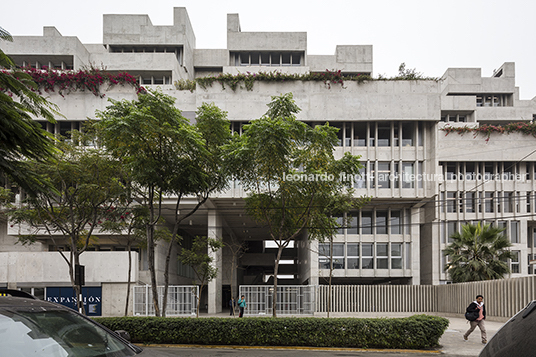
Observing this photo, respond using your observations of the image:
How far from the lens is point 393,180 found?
3148 centimetres

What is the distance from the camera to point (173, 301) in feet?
94.3

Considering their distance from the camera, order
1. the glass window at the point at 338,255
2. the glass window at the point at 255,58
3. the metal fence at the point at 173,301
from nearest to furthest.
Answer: the metal fence at the point at 173,301 < the glass window at the point at 338,255 < the glass window at the point at 255,58

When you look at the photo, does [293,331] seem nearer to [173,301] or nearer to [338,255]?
[173,301]

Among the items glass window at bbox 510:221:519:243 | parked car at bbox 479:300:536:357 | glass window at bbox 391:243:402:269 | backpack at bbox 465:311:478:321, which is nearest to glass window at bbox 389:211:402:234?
glass window at bbox 391:243:402:269

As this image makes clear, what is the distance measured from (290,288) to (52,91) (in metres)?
20.5

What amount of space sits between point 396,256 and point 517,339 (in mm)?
31512

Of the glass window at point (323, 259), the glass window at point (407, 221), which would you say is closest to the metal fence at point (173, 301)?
the glass window at point (323, 259)

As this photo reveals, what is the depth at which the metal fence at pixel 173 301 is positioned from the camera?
92.6 ft

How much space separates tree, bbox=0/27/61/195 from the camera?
604 centimetres

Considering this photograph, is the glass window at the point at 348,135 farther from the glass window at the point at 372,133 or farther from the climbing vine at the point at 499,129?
the climbing vine at the point at 499,129

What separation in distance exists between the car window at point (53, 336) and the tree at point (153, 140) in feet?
30.5

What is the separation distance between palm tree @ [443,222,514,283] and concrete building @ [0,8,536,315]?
153 cm

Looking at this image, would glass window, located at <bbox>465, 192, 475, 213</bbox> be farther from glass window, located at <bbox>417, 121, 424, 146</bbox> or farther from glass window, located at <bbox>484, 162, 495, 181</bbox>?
glass window, located at <bbox>417, 121, 424, 146</bbox>

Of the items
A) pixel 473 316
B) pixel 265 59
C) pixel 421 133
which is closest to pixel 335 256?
pixel 421 133
